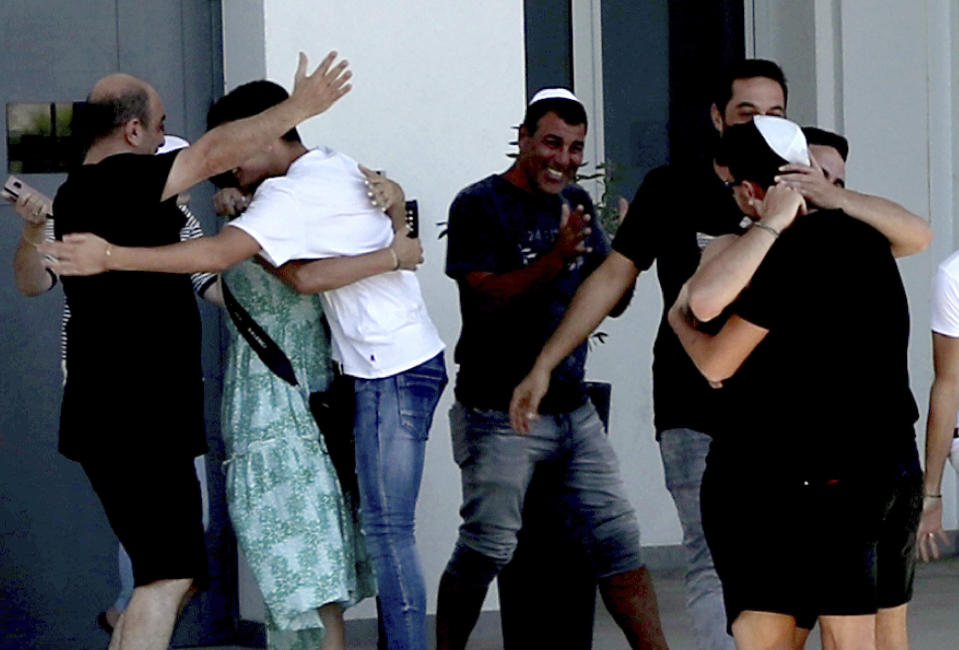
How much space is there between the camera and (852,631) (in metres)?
3.65

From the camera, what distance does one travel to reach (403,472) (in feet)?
15.2

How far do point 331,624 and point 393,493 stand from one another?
0.46 meters

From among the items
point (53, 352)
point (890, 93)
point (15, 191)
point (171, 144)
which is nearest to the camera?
point (15, 191)

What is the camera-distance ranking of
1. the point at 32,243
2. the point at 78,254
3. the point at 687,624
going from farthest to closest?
the point at 687,624 → the point at 32,243 → the point at 78,254

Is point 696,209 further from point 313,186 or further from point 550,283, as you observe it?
point 313,186

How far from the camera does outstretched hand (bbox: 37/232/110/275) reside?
4.14 m

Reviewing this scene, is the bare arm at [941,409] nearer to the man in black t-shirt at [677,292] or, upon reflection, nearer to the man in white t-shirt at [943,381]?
the man in white t-shirt at [943,381]

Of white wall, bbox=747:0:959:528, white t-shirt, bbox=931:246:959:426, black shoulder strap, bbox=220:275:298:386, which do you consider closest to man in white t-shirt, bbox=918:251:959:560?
white t-shirt, bbox=931:246:959:426

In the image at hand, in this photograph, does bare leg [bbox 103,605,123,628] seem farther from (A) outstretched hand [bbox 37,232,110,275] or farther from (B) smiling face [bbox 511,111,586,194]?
(B) smiling face [bbox 511,111,586,194]

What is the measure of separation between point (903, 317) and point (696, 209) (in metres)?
1.09

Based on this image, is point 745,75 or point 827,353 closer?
point 827,353

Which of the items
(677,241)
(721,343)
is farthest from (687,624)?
(721,343)

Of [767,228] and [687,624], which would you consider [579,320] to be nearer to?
[767,228]

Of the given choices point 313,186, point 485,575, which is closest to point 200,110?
point 313,186
